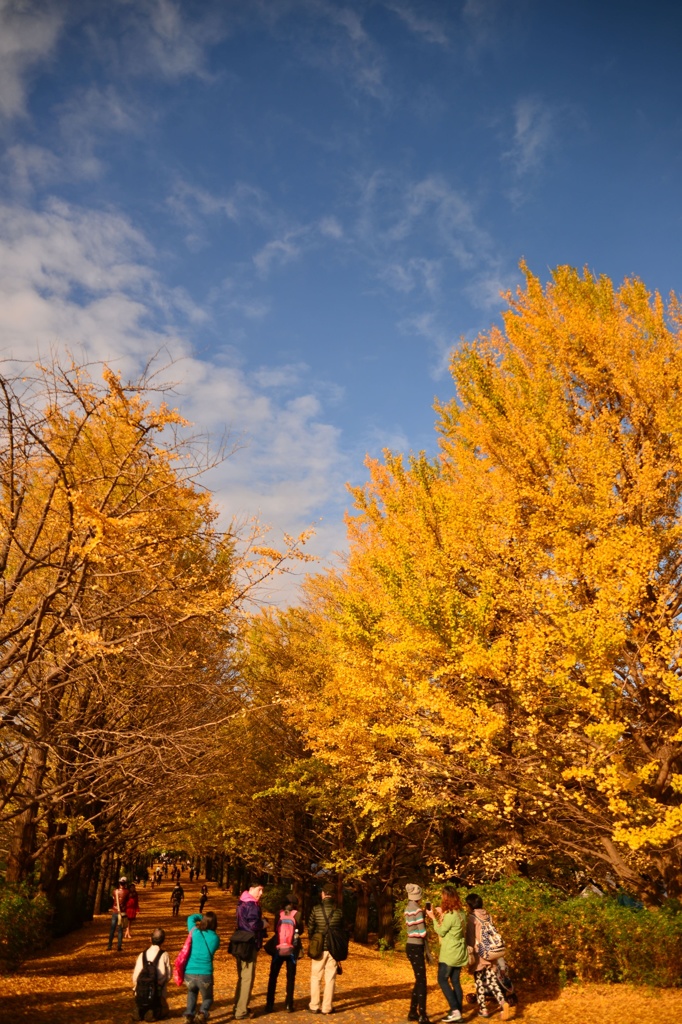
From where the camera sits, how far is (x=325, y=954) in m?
7.74

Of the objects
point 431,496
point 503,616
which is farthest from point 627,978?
point 431,496

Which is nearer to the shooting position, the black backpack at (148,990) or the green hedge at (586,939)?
the black backpack at (148,990)

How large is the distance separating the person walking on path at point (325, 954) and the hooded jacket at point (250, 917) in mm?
587

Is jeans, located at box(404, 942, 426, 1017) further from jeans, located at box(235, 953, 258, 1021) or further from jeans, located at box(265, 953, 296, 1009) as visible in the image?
jeans, located at box(235, 953, 258, 1021)

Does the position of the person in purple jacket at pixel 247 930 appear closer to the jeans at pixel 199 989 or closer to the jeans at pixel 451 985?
the jeans at pixel 199 989

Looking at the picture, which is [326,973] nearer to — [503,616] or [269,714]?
[503,616]

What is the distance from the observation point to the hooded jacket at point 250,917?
763 cm

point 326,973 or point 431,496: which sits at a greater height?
point 431,496

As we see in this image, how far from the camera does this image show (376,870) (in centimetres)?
1519

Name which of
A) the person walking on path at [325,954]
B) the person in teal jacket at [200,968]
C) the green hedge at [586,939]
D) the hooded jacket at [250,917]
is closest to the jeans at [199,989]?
the person in teal jacket at [200,968]

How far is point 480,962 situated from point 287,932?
2.28 metres

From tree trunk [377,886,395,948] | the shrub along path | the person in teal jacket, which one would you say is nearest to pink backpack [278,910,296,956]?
the shrub along path

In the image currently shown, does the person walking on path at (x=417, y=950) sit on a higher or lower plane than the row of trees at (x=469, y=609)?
lower

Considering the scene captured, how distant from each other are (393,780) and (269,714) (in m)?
8.04
